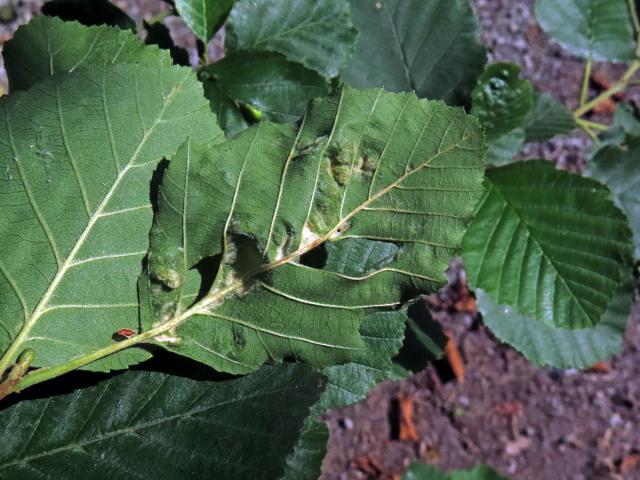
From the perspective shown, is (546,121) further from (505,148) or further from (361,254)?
(361,254)

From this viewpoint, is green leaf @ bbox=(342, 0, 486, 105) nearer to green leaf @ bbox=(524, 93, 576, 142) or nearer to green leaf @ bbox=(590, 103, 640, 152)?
green leaf @ bbox=(524, 93, 576, 142)

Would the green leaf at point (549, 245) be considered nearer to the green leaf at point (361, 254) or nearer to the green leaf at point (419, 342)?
the green leaf at point (419, 342)

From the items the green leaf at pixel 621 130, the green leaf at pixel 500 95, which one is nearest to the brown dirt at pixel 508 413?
the green leaf at pixel 621 130

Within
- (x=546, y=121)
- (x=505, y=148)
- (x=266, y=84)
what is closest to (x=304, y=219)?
(x=266, y=84)

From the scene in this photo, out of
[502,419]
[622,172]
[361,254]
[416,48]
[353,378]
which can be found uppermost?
[416,48]

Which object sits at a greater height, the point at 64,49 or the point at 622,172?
the point at 64,49

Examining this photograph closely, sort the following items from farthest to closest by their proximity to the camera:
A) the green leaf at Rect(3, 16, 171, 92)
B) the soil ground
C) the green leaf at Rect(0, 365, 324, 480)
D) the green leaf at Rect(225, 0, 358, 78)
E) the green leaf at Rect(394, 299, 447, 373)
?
the soil ground, the green leaf at Rect(394, 299, 447, 373), the green leaf at Rect(225, 0, 358, 78), the green leaf at Rect(3, 16, 171, 92), the green leaf at Rect(0, 365, 324, 480)

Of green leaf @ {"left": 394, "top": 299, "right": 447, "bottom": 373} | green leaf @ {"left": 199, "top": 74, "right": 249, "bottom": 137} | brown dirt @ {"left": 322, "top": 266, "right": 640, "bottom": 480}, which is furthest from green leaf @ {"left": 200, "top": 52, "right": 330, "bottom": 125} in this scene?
brown dirt @ {"left": 322, "top": 266, "right": 640, "bottom": 480}
